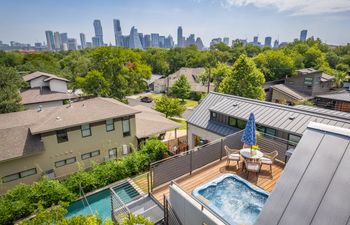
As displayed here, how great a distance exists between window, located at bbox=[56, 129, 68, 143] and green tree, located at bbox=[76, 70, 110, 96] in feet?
41.4

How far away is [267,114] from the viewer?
44.9 feet

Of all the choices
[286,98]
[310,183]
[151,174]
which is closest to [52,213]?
[151,174]

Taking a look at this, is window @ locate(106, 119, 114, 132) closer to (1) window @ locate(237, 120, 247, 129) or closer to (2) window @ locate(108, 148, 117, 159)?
(2) window @ locate(108, 148, 117, 159)

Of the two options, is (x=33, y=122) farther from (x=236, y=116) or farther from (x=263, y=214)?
(x=263, y=214)

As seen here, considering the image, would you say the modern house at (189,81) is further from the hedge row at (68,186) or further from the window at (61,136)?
the window at (61,136)

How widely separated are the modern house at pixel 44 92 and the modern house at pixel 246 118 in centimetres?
2007

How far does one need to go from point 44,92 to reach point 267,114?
31.5m

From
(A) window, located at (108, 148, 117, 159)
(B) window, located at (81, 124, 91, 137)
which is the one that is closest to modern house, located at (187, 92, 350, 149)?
(A) window, located at (108, 148, 117, 159)

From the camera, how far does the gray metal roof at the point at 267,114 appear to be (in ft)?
38.2

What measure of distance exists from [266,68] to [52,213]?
49391 mm

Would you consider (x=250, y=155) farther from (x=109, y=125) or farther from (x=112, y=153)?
(x=112, y=153)

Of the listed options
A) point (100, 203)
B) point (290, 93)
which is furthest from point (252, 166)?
point (290, 93)

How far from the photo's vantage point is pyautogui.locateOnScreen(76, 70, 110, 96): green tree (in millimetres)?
26625

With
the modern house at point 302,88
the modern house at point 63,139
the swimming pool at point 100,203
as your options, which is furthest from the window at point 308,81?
the swimming pool at point 100,203
